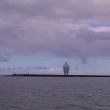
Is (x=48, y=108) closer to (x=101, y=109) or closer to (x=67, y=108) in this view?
(x=67, y=108)

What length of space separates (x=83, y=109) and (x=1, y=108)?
582 inches

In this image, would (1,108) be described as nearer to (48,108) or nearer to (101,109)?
(48,108)

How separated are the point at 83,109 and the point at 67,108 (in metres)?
3.17

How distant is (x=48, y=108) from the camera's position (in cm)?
6431

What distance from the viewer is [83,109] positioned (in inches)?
2500

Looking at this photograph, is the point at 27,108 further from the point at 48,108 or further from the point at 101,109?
the point at 101,109

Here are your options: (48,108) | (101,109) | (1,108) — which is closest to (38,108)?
(48,108)

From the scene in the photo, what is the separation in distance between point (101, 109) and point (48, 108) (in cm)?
962

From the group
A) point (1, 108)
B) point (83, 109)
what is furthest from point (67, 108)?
point (1, 108)

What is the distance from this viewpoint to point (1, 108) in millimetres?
63781

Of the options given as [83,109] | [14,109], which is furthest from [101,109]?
[14,109]

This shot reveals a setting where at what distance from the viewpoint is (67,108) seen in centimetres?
6494

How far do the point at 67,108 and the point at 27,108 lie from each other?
7.34 meters

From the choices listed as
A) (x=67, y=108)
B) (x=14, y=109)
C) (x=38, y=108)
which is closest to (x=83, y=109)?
(x=67, y=108)
